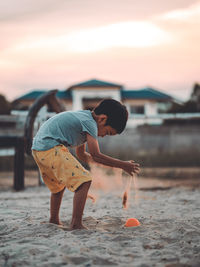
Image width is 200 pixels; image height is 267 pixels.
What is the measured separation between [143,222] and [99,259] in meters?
1.23

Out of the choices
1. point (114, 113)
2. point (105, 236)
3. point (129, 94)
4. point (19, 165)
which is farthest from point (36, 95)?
point (105, 236)

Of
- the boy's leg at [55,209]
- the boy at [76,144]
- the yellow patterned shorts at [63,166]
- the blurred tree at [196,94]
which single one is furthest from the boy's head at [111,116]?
the blurred tree at [196,94]

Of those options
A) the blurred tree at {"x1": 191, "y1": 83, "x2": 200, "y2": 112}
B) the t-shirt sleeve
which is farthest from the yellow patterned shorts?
the blurred tree at {"x1": 191, "y1": 83, "x2": 200, "y2": 112}

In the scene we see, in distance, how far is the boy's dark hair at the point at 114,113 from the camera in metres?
3.13

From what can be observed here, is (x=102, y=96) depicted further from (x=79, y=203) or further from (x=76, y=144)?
(x=79, y=203)

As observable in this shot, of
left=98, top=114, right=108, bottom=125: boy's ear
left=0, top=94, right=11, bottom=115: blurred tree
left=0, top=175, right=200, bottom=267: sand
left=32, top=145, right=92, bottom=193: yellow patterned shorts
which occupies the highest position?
left=0, top=94, right=11, bottom=115: blurred tree

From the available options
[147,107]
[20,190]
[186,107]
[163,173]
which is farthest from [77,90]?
[20,190]

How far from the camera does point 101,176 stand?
3881mm

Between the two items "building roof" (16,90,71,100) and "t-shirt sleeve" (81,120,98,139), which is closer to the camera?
"t-shirt sleeve" (81,120,98,139)

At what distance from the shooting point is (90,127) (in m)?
3.08

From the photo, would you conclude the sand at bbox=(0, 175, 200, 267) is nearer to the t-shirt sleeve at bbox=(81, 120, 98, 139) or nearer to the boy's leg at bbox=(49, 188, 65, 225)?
the boy's leg at bbox=(49, 188, 65, 225)

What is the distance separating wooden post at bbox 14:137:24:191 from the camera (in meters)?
6.05

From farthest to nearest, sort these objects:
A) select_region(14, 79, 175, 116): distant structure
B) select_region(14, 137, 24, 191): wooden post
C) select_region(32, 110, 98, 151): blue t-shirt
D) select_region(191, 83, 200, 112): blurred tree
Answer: select_region(14, 79, 175, 116): distant structure → select_region(191, 83, 200, 112): blurred tree → select_region(14, 137, 24, 191): wooden post → select_region(32, 110, 98, 151): blue t-shirt

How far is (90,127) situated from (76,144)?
27 centimetres
